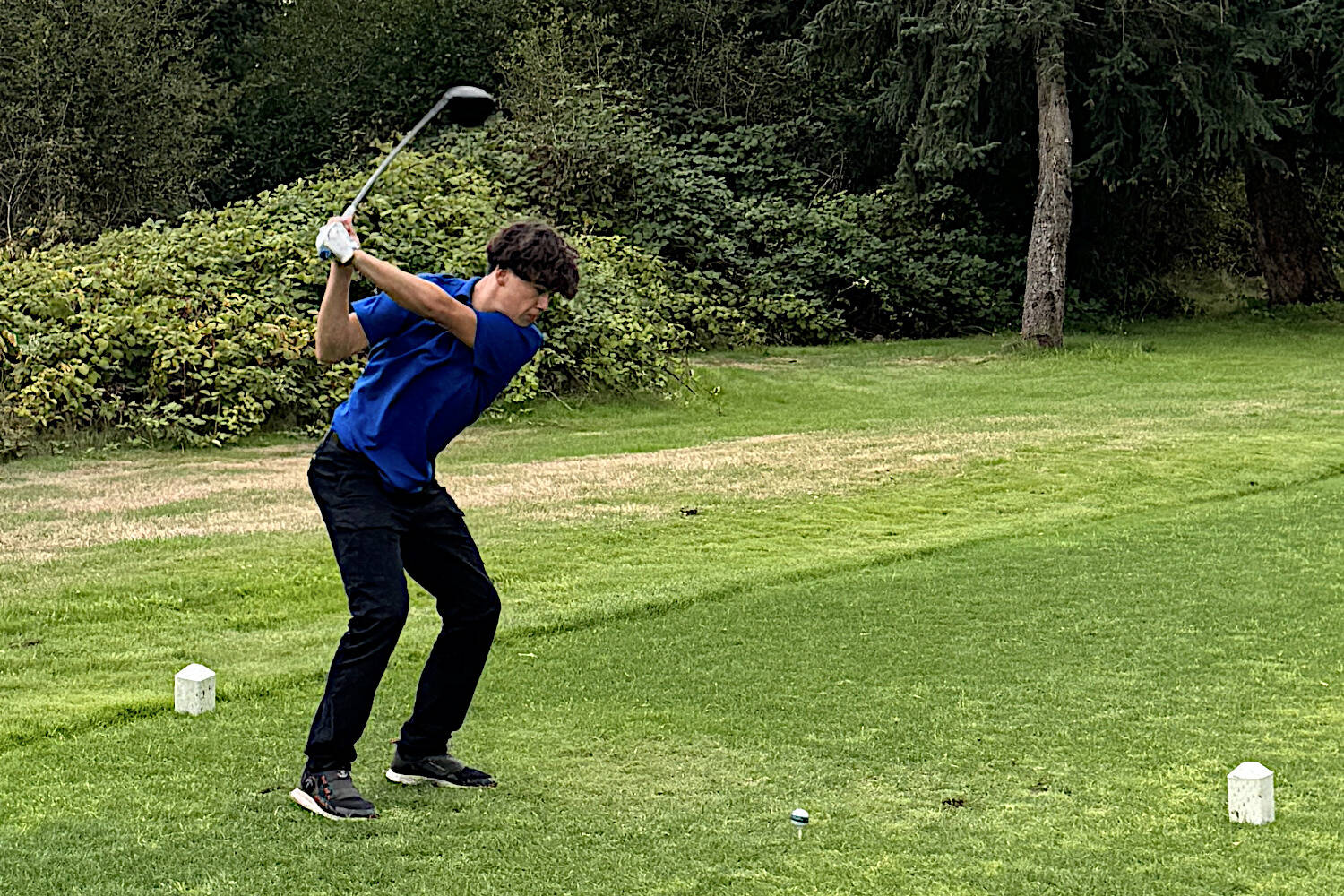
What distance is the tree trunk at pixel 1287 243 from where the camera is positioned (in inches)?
1138

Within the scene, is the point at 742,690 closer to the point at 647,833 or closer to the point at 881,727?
the point at 881,727

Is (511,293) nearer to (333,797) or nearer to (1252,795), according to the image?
(333,797)

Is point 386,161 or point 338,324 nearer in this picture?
point 338,324

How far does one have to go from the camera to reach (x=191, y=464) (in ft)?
45.5

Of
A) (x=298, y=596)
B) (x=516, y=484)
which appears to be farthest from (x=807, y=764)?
(x=516, y=484)

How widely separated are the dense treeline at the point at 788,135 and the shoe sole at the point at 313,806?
1379 centimetres

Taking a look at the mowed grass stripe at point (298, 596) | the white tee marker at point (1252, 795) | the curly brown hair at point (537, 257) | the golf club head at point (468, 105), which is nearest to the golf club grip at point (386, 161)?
the golf club head at point (468, 105)

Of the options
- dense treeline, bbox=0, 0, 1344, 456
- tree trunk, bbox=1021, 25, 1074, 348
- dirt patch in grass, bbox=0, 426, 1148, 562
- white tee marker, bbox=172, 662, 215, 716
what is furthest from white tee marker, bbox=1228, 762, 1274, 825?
tree trunk, bbox=1021, 25, 1074, 348

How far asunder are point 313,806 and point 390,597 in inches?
26.4

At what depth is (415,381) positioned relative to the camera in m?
4.90

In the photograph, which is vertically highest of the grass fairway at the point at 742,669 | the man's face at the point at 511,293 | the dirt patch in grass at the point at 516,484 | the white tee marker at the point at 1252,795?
the man's face at the point at 511,293

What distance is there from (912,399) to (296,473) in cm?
855

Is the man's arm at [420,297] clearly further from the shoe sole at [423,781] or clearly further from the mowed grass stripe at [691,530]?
the mowed grass stripe at [691,530]

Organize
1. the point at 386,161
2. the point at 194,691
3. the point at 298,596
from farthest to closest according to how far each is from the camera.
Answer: the point at 298,596 → the point at 194,691 → the point at 386,161
